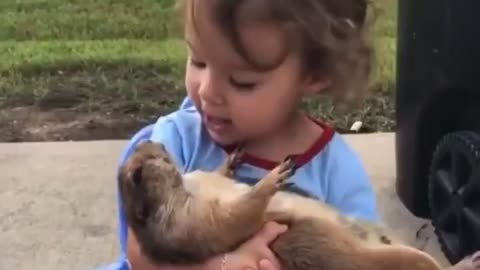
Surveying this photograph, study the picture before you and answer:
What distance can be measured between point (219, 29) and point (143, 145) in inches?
12.1

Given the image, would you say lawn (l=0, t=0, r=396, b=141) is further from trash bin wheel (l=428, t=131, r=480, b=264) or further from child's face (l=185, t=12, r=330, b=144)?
child's face (l=185, t=12, r=330, b=144)

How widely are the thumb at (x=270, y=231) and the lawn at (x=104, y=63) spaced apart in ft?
10.0

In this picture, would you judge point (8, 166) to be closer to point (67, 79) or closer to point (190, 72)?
point (67, 79)

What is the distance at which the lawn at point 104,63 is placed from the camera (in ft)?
21.7

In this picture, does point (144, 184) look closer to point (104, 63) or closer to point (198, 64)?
point (198, 64)

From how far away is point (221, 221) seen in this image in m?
2.75

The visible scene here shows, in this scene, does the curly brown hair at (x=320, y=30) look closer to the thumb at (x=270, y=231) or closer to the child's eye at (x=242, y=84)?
the child's eye at (x=242, y=84)

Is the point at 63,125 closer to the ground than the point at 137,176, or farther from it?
closer to the ground

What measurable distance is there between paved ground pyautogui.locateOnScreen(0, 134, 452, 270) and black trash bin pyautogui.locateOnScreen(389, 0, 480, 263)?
141 mm

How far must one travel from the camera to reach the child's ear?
3.12 metres

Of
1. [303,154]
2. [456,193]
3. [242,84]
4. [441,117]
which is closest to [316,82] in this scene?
[303,154]

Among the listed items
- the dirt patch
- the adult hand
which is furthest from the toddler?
the dirt patch

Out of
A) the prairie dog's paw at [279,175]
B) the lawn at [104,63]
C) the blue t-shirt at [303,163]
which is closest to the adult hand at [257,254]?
the prairie dog's paw at [279,175]

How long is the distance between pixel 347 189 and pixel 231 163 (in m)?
0.34
